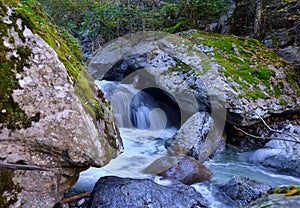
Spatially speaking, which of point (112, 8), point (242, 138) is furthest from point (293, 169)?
point (112, 8)

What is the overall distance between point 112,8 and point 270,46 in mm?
6219

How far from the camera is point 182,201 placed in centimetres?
345

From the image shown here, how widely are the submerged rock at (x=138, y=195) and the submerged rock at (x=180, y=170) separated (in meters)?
0.61

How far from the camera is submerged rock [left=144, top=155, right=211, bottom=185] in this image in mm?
4355

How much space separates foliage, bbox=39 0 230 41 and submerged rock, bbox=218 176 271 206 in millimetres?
6286

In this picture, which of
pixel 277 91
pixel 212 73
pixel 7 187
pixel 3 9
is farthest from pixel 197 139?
pixel 3 9

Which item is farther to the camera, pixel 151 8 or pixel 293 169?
pixel 151 8

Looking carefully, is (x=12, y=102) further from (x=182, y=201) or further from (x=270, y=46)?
(x=270, y=46)

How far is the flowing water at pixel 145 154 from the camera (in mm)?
4352

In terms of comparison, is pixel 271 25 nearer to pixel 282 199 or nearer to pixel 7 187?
pixel 282 199

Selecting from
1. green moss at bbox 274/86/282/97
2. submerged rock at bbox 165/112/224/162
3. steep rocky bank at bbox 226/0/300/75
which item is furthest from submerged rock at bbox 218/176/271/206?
steep rocky bank at bbox 226/0/300/75

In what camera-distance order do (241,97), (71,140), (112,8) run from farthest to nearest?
(112,8) → (241,97) → (71,140)

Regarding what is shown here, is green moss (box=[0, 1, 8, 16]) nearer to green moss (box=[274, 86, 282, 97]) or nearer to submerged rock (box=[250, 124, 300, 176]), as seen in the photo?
submerged rock (box=[250, 124, 300, 176])

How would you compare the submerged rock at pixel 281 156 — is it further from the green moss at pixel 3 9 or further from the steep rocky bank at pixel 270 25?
the green moss at pixel 3 9
